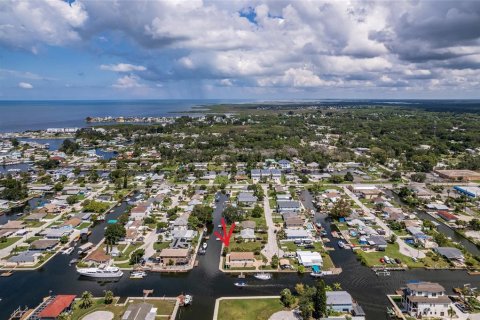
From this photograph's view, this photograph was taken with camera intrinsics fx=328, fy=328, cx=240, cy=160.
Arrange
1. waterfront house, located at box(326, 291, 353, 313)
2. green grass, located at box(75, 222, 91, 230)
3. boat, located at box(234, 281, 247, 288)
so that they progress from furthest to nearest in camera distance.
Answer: green grass, located at box(75, 222, 91, 230) < boat, located at box(234, 281, 247, 288) < waterfront house, located at box(326, 291, 353, 313)

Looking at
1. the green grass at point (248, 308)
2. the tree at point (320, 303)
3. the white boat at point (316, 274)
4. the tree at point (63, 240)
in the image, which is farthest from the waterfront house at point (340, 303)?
the tree at point (63, 240)

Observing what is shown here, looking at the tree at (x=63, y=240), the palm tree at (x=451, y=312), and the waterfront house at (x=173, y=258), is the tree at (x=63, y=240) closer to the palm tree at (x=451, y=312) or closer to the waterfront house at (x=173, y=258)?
the waterfront house at (x=173, y=258)

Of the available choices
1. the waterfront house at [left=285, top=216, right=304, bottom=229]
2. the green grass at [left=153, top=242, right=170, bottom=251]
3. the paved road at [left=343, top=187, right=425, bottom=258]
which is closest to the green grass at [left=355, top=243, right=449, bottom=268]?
the paved road at [left=343, top=187, right=425, bottom=258]

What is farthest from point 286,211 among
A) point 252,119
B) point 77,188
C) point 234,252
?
point 252,119

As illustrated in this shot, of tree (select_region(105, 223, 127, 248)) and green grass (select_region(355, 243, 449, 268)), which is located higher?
tree (select_region(105, 223, 127, 248))

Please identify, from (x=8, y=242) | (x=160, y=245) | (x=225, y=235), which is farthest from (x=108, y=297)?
(x=8, y=242)

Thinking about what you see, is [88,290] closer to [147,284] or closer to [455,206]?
[147,284]

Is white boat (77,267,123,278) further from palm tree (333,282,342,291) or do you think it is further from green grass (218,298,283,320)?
palm tree (333,282,342,291)
